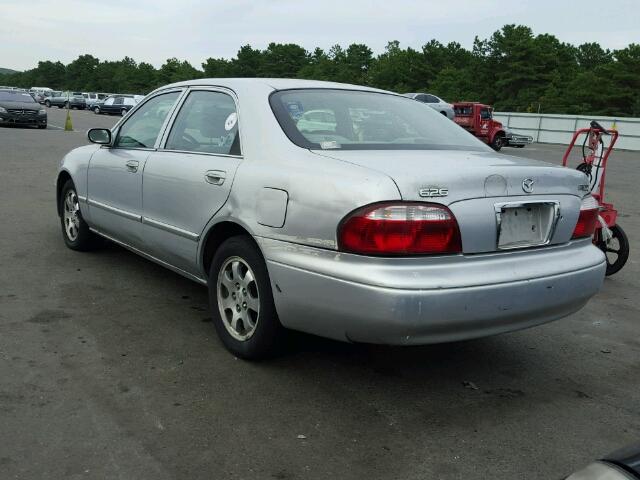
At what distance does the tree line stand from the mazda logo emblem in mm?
48081

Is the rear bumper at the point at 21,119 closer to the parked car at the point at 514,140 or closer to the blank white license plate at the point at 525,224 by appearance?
the parked car at the point at 514,140

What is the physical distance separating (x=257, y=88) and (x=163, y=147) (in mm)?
903

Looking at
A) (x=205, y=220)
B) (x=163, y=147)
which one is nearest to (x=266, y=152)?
(x=205, y=220)

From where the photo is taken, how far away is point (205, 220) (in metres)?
3.81

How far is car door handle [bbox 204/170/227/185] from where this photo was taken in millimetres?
3704

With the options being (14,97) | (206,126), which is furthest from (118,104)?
(206,126)

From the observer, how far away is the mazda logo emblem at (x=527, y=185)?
320 centimetres

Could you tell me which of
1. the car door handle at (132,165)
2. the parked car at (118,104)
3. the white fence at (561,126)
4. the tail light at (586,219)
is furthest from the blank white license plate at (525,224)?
the parked car at (118,104)

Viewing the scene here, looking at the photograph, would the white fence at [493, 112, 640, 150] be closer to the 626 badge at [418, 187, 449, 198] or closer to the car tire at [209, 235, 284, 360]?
the car tire at [209, 235, 284, 360]

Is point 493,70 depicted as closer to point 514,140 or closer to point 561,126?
point 561,126

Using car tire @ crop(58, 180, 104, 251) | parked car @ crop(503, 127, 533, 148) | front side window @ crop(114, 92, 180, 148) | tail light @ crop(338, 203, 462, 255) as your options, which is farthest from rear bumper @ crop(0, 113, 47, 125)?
tail light @ crop(338, 203, 462, 255)

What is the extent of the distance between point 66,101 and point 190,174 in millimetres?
59110

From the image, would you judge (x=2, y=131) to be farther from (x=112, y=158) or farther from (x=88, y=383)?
(x=88, y=383)

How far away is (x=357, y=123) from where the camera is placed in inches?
151
